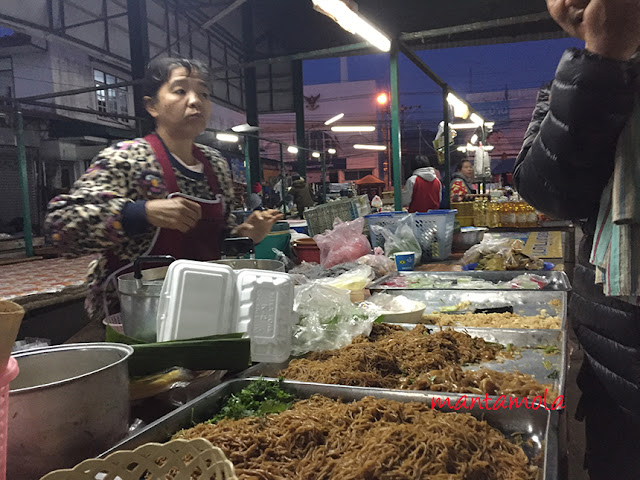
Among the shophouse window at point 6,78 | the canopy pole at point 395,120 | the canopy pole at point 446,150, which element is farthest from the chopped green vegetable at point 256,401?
the shophouse window at point 6,78

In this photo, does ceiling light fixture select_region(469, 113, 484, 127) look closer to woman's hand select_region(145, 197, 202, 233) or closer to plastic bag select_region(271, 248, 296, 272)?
plastic bag select_region(271, 248, 296, 272)

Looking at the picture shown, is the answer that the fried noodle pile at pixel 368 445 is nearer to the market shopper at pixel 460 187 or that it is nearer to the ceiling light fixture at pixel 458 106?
the ceiling light fixture at pixel 458 106

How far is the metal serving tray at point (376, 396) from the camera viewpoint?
117 centimetres

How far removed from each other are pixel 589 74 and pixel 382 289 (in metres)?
2.31

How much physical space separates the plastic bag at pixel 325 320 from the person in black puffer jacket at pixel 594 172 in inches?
35.3

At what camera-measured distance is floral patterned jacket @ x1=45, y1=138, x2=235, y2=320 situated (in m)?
2.06

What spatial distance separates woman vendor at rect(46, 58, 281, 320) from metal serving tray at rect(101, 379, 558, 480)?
2.68 ft

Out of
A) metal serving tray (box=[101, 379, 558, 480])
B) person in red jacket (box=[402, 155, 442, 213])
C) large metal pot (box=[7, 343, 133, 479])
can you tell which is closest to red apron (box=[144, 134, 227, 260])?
metal serving tray (box=[101, 379, 558, 480])

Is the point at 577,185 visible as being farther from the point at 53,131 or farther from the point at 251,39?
the point at 251,39

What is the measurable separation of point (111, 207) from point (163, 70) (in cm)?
81

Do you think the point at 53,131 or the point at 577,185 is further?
the point at 53,131

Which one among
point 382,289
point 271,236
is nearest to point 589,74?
point 382,289

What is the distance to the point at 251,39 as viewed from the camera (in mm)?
17266

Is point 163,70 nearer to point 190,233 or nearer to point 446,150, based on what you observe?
point 190,233
